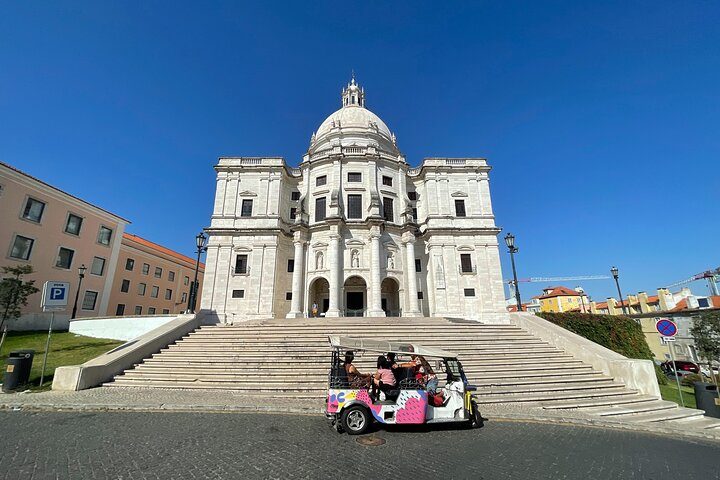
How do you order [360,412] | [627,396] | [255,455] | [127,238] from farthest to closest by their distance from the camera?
[127,238] < [627,396] < [360,412] < [255,455]

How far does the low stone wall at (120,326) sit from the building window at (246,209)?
12598 millimetres

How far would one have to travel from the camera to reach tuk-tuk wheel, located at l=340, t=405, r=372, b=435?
6974mm

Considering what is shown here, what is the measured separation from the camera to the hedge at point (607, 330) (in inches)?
801

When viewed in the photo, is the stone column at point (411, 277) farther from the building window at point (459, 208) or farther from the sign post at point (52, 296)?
the sign post at point (52, 296)

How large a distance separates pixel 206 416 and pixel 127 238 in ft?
121

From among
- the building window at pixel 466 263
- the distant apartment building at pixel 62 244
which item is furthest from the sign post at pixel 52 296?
the building window at pixel 466 263

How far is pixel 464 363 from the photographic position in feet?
42.1

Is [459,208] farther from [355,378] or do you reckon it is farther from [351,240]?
[355,378]

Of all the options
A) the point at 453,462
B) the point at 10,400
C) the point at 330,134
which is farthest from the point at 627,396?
the point at 330,134

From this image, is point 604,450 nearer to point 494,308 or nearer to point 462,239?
point 494,308

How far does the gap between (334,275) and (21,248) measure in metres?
24.1

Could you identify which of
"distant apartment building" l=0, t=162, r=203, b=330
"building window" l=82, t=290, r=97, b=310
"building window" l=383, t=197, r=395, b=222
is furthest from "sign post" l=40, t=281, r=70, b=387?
"building window" l=383, t=197, r=395, b=222

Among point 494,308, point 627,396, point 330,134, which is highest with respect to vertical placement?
point 330,134

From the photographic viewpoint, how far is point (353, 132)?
36.5 m
